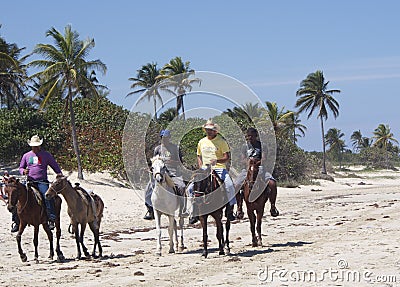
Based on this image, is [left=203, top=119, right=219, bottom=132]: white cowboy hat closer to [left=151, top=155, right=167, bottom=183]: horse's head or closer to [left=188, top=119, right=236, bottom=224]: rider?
[left=188, top=119, right=236, bottom=224]: rider

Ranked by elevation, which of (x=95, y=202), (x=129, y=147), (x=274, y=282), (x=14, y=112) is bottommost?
(x=274, y=282)

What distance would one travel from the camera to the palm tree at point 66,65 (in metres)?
39.2

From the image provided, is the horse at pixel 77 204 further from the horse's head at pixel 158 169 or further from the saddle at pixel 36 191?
the horse's head at pixel 158 169

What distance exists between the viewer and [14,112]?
1705 inches

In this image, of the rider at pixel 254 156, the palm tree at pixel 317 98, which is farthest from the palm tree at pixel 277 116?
the rider at pixel 254 156

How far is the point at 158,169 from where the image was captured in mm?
12789

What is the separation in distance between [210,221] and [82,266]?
33.1ft

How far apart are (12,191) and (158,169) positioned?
289 centimetres

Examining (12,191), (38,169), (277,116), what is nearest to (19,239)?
(12,191)

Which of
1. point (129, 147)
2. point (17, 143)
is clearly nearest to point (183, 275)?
point (129, 147)

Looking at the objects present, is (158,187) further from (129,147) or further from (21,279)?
(129,147)

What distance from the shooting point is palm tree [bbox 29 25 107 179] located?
128 feet

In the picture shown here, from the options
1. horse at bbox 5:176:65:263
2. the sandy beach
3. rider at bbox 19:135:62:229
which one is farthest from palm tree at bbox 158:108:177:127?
horse at bbox 5:176:65:263

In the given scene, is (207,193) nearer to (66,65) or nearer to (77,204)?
(77,204)
